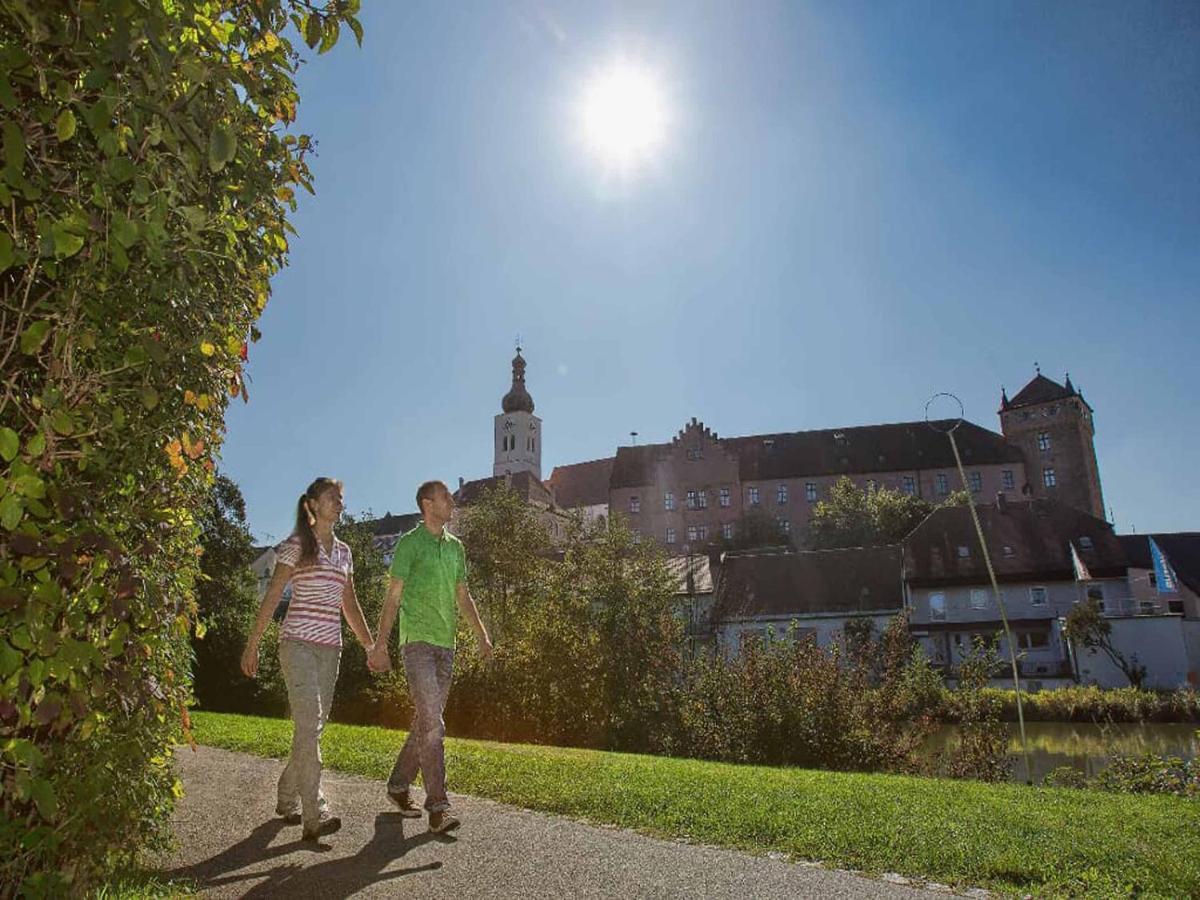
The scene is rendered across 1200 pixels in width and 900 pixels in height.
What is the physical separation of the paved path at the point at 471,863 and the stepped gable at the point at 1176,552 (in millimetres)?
51908

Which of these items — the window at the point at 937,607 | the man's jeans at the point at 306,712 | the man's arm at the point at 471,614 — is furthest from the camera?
the window at the point at 937,607

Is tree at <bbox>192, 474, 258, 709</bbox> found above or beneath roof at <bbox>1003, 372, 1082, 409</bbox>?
beneath

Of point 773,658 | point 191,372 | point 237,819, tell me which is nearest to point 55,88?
point 191,372

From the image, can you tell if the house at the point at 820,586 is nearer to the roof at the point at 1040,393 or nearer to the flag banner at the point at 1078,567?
the flag banner at the point at 1078,567

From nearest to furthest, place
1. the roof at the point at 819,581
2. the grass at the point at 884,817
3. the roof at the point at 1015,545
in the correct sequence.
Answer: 1. the grass at the point at 884,817
2. the roof at the point at 819,581
3. the roof at the point at 1015,545

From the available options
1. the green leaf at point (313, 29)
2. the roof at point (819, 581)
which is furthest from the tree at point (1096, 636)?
the green leaf at point (313, 29)

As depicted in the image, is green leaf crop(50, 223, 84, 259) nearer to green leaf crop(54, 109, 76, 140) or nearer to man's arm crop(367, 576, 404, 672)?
green leaf crop(54, 109, 76, 140)

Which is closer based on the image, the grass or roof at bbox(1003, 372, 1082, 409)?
the grass

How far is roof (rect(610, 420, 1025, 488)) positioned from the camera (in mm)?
83375

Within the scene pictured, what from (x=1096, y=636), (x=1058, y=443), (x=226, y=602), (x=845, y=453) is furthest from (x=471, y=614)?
(x=1058, y=443)

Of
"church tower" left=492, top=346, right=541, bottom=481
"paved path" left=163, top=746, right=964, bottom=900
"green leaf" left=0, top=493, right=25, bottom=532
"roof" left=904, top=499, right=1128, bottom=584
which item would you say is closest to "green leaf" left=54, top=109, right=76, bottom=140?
"green leaf" left=0, top=493, right=25, bottom=532

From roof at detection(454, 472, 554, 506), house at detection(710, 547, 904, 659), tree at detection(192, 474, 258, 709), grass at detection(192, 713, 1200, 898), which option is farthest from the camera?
roof at detection(454, 472, 554, 506)

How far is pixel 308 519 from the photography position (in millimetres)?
5266

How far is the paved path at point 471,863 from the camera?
389 cm
